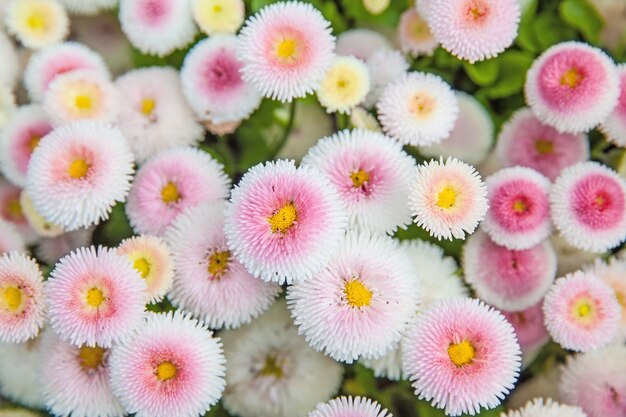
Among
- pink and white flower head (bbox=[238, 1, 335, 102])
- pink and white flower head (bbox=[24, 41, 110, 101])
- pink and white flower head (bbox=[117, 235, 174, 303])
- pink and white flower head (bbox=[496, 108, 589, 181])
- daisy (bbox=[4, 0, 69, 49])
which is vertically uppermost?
pink and white flower head (bbox=[238, 1, 335, 102])

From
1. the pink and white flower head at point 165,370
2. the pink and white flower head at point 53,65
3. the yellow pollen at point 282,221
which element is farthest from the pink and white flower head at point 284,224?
the pink and white flower head at point 53,65

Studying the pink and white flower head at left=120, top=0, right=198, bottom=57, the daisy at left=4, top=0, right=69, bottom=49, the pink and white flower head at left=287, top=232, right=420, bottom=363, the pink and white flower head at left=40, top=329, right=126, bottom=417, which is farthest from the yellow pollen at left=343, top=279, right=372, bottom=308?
the daisy at left=4, top=0, right=69, bottom=49

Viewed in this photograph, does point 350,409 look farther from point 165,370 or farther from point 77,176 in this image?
point 77,176

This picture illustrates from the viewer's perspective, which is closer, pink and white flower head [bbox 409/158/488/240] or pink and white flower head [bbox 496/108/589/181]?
pink and white flower head [bbox 409/158/488/240]

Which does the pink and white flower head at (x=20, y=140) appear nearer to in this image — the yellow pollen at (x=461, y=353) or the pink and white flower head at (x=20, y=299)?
the pink and white flower head at (x=20, y=299)

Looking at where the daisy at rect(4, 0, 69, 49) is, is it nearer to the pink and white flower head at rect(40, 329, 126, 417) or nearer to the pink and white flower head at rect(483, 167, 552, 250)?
the pink and white flower head at rect(40, 329, 126, 417)

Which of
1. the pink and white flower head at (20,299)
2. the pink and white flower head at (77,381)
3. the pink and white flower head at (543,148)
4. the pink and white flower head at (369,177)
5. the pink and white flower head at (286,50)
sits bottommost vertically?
the pink and white flower head at (77,381)

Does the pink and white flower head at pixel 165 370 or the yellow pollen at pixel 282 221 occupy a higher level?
the yellow pollen at pixel 282 221
